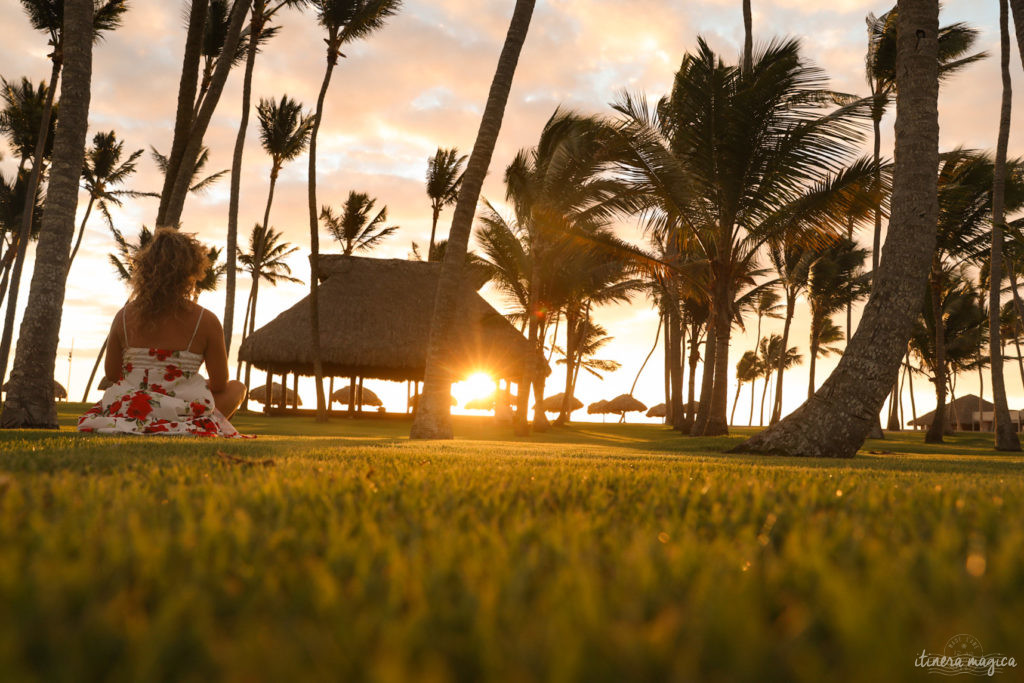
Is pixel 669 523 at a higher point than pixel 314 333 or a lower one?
lower

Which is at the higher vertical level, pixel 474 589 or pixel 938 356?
pixel 938 356

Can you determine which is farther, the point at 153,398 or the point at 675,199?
the point at 675,199

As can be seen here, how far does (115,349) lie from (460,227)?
538 centimetres

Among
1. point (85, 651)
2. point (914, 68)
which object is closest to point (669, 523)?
point (85, 651)

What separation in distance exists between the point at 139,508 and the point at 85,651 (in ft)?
2.91

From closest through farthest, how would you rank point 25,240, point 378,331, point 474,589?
point 474,589
point 25,240
point 378,331

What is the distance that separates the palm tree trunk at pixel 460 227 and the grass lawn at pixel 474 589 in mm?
8026

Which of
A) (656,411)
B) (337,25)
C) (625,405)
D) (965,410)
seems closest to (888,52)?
(337,25)

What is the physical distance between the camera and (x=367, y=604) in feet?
2.62

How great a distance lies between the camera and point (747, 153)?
12.9 metres

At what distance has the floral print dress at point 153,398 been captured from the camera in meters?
5.09

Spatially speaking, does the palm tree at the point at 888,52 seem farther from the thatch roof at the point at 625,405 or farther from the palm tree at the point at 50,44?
the thatch roof at the point at 625,405

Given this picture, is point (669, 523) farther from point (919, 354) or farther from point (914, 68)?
point (919, 354)

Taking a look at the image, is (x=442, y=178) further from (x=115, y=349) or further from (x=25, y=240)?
(x=115, y=349)
